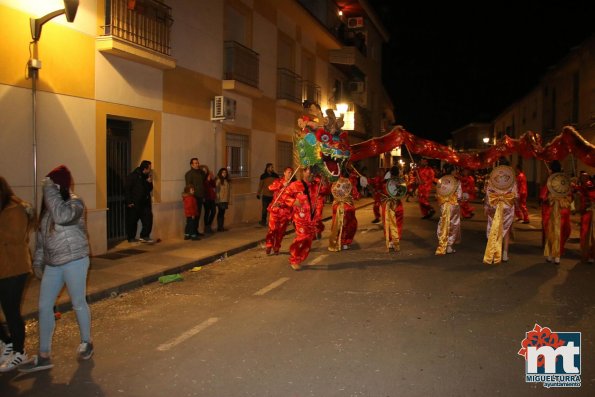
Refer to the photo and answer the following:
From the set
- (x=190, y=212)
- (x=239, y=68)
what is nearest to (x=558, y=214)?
(x=190, y=212)

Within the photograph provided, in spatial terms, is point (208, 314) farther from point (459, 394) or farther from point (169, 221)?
point (169, 221)

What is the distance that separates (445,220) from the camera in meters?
10.1

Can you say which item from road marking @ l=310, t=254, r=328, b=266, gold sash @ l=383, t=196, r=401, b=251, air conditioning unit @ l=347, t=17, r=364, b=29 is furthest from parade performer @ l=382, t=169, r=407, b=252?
air conditioning unit @ l=347, t=17, r=364, b=29

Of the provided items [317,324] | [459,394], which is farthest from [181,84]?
[459,394]

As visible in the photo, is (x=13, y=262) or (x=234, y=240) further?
(x=234, y=240)

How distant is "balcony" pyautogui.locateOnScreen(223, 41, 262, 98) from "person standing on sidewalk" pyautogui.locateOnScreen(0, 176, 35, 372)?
10.6 m

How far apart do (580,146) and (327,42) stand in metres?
16.5

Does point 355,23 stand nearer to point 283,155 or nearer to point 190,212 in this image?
point 283,155

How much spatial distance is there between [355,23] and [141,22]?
22404 millimetres

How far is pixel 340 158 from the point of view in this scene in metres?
9.89

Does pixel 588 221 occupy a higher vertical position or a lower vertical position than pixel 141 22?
lower

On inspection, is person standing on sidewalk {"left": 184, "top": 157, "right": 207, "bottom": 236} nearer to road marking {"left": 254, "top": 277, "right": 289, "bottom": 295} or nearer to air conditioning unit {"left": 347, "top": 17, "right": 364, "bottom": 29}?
road marking {"left": 254, "top": 277, "right": 289, "bottom": 295}

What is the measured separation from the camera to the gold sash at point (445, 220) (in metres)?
10.1

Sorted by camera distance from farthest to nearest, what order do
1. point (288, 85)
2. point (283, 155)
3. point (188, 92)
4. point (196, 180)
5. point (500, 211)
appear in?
point (283, 155) < point (288, 85) < point (188, 92) < point (196, 180) < point (500, 211)
